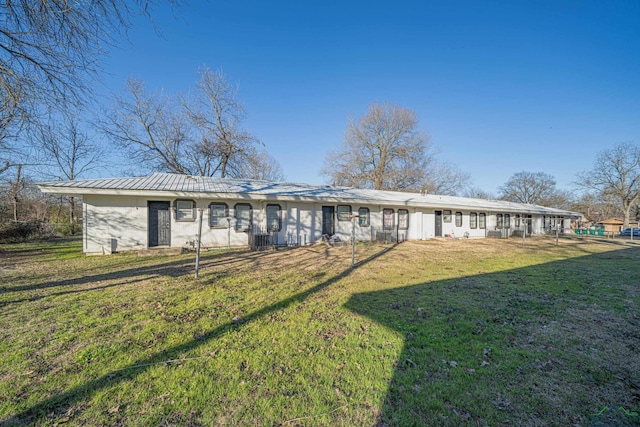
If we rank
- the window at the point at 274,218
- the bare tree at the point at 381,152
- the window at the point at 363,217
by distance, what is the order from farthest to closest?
the bare tree at the point at 381,152 → the window at the point at 363,217 → the window at the point at 274,218

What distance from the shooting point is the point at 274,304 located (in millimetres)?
4801

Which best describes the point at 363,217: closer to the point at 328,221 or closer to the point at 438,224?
the point at 328,221

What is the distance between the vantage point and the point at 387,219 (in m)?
16.3

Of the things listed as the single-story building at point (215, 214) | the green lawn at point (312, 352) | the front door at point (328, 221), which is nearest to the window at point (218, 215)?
the single-story building at point (215, 214)

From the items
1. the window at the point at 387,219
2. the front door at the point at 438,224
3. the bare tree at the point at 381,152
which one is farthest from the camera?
the bare tree at the point at 381,152

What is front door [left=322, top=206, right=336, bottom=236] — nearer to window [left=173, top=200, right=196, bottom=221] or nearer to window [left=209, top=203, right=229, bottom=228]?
window [left=209, top=203, right=229, bottom=228]

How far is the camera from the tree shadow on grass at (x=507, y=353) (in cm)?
234

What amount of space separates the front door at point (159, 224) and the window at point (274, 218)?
4224 mm

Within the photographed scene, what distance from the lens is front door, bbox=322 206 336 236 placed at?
555 inches

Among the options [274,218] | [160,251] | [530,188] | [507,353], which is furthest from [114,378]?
[530,188]

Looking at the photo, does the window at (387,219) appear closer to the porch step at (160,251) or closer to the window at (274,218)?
the window at (274,218)

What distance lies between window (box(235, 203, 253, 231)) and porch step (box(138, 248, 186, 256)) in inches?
99.9

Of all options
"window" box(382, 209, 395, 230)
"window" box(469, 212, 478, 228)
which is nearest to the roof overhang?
"window" box(382, 209, 395, 230)

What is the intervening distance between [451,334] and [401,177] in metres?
26.3
